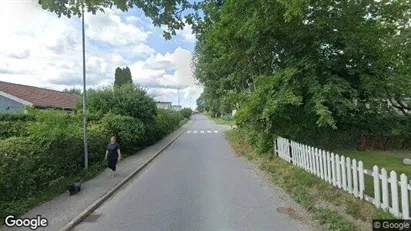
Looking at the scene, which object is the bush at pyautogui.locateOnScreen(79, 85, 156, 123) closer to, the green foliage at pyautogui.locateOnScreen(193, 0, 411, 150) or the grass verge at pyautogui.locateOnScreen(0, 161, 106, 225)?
the grass verge at pyautogui.locateOnScreen(0, 161, 106, 225)

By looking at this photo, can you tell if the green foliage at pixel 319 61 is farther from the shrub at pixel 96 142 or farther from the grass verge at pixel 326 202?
the shrub at pixel 96 142

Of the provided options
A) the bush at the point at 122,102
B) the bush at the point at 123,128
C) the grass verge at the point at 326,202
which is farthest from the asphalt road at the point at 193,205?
the bush at the point at 122,102

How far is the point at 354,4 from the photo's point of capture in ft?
37.1

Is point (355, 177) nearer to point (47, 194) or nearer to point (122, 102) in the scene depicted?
point (47, 194)

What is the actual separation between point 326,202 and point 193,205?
2815 millimetres

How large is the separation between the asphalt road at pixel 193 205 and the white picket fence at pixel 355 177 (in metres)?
1.44

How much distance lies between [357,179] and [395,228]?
1.70 meters

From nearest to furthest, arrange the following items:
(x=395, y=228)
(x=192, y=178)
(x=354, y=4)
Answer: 1. (x=395, y=228)
2. (x=192, y=178)
3. (x=354, y=4)

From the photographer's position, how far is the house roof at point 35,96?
93.0ft

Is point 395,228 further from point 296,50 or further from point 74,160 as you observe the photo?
point 74,160

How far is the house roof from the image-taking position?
93.0ft

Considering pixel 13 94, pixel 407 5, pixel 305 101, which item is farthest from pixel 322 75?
pixel 13 94

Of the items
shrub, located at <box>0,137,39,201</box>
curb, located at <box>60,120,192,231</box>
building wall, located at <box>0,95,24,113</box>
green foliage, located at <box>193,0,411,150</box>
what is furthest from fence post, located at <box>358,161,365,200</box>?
building wall, located at <box>0,95,24,113</box>

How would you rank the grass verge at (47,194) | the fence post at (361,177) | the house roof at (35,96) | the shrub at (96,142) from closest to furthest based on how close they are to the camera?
the fence post at (361,177) < the grass verge at (47,194) < the shrub at (96,142) < the house roof at (35,96)
